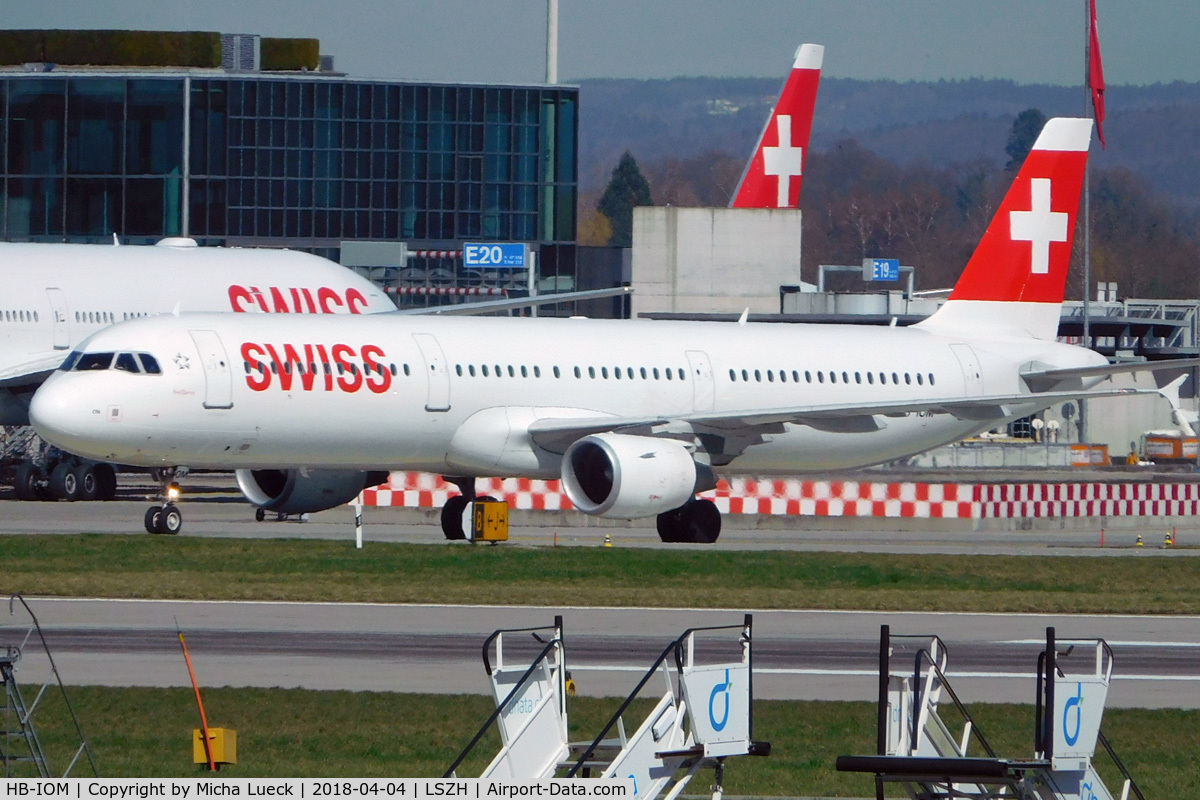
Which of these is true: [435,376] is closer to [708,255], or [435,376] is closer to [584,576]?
[584,576]

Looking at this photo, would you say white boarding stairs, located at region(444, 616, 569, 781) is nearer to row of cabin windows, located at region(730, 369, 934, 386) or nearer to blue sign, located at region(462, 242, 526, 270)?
row of cabin windows, located at region(730, 369, 934, 386)

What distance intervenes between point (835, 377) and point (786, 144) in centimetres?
4755

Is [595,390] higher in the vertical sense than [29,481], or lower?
higher

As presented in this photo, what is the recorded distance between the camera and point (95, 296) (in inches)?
1756

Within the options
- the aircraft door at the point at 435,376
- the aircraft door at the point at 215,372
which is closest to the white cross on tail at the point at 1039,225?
the aircraft door at the point at 435,376

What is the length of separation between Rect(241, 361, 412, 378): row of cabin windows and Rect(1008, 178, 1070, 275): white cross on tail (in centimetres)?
1422

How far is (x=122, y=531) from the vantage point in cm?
3553

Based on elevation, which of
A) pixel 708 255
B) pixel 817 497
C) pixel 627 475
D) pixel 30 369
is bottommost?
pixel 817 497

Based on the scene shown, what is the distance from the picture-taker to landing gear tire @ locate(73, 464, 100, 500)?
145 ft

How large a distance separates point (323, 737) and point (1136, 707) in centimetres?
712

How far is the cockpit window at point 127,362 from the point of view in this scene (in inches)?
1235

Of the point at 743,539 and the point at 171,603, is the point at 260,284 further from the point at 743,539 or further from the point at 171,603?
the point at 171,603

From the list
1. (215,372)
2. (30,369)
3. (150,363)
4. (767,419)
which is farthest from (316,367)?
(30,369)

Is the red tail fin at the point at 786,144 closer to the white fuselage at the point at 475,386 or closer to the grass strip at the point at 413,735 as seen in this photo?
the white fuselage at the point at 475,386
